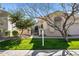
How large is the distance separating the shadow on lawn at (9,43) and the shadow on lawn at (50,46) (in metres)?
0.48

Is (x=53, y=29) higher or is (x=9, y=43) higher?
(x=53, y=29)

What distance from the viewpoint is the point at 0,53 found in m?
5.27

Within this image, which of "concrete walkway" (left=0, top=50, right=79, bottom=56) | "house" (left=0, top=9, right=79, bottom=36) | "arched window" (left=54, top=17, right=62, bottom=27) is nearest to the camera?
"concrete walkway" (left=0, top=50, right=79, bottom=56)

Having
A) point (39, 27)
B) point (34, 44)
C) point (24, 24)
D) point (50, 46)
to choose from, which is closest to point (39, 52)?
point (34, 44)

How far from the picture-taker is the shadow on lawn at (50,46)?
534cm

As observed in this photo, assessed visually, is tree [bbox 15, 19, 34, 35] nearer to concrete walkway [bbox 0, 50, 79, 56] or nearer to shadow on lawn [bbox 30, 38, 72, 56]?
shadow on lawn [bbox 30, 38, 72, 56]

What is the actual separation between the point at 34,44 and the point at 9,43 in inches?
30.7

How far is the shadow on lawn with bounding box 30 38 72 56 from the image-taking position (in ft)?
17.5

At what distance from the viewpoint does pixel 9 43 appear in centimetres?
543

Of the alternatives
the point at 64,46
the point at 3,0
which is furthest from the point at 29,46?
the point at 3,0

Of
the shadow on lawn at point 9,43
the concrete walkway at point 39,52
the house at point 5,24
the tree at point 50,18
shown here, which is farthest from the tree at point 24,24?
the concrete walkway at point 39,52

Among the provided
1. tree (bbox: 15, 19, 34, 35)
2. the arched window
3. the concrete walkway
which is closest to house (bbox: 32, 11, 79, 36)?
the arched window

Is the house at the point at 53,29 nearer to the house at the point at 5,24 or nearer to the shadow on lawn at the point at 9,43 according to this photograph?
the house at the point at 5,24

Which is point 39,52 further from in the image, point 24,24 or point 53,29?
point 24,24
